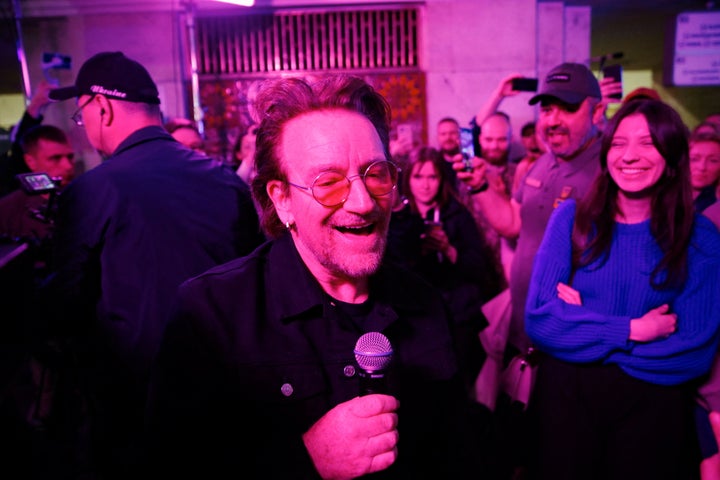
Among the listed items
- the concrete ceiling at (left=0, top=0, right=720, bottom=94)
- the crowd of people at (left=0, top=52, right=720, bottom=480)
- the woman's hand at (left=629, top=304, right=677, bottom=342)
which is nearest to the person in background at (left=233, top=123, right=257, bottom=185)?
the crowd of people at (left=0, top=52, right=720, bottom=480)

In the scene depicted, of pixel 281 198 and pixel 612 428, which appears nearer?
pixel 281 198

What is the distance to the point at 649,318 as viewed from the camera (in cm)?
220

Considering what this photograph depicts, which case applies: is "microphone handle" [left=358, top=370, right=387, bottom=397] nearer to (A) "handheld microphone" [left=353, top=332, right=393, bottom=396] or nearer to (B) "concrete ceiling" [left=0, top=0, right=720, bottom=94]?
(A) "handheld microphone" [left=353, top=332, right=393, bottom=396]

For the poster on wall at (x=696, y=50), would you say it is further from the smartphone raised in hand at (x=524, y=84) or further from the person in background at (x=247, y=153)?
the person in background at (x=247, y=153)

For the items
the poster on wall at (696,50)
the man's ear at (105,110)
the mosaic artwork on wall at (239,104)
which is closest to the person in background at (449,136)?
the mosaic artwork on wall at (239,104)

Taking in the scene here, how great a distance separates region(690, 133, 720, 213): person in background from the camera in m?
3.90

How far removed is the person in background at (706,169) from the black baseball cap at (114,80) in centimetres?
376

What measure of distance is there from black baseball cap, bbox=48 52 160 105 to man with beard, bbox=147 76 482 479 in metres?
1.40

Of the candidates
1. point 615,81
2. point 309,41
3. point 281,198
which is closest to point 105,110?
point 281,198

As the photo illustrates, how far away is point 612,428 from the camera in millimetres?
2275

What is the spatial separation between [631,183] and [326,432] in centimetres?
188

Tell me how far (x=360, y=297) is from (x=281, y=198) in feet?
1.28

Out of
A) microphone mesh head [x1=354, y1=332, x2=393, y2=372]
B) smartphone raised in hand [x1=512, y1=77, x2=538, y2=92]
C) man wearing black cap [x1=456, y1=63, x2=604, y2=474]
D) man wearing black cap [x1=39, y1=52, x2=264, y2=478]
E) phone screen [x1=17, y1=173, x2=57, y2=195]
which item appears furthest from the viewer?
smartphone raised in hand [x1=512, y1=77, x2=538, y2=92]

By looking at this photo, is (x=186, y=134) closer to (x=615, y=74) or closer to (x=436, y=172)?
(x=436, y=172)
